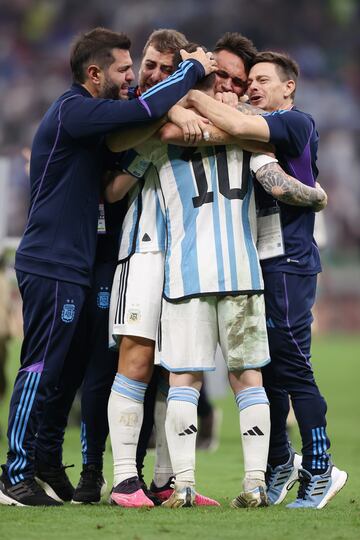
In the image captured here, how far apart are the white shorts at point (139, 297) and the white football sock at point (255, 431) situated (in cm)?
55

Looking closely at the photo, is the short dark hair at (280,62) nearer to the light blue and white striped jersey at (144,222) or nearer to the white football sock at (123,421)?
the light blue and white striped jersey at (144,222)

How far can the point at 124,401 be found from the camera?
16.8 feet

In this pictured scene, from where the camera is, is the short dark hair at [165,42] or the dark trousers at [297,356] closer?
the dark trousers at [297,356]

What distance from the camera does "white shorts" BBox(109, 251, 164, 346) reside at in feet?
16.8

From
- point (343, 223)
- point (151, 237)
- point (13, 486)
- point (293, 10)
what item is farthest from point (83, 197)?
point (293, 10)

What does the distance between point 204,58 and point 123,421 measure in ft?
5.64

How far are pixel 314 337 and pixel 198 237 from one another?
1955 centimetres

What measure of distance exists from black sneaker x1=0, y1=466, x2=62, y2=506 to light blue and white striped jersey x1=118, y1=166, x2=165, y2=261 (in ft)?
3.72

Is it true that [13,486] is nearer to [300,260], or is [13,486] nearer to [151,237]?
[151,237]

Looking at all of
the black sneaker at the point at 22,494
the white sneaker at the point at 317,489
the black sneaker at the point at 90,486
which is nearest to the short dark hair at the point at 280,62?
the white sneaker at the point at 317,489

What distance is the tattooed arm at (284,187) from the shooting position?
4.93 metres

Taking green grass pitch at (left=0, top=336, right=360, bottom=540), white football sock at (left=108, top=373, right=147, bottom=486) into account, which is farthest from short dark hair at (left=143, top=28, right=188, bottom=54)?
green grass pitch at (left=0, top=336, right=360, bottom=540)

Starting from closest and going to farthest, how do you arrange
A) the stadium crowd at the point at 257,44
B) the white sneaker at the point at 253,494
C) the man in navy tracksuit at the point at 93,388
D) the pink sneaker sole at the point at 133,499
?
the white sneaker at the point at 253,494 → the pink sneaker sole at the point at 133,499 → the man in navy tracksuit at the point at 93,388 → the stadium crowd at the point at 257,44

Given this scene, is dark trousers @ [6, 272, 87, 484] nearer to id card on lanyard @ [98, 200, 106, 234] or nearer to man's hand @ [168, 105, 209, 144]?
id card on lanyard @ [98, 200, 106, 234]
